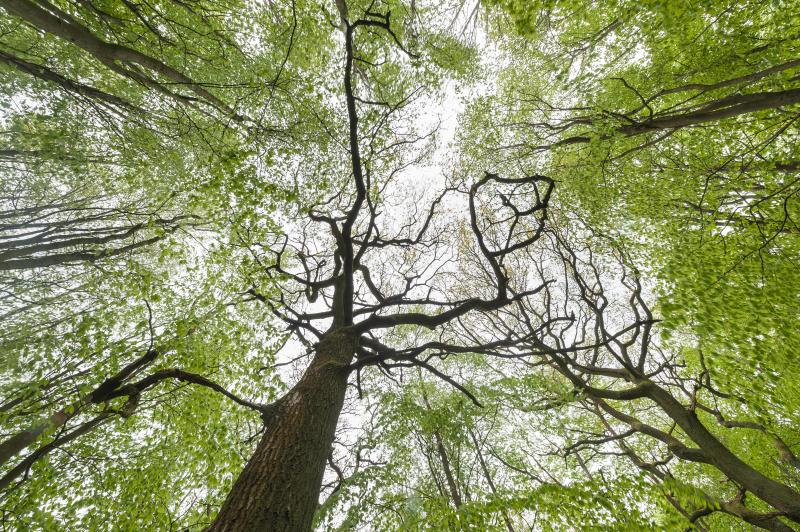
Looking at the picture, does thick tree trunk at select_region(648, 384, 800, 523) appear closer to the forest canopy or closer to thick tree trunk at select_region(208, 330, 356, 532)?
the forest canopy

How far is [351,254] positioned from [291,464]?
2740mm

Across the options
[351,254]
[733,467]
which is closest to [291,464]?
[351,254]

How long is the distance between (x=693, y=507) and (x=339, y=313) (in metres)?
6.92

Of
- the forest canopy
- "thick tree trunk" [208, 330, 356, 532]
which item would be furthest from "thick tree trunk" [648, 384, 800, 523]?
"thick tree trunk" [208, 330, 356, 532]

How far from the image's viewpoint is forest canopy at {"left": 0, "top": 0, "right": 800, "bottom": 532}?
153 inches

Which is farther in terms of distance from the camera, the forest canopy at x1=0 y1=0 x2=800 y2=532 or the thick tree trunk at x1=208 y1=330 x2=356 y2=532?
the forest canopy at x1=0 y1=0 x2=800 y2=532

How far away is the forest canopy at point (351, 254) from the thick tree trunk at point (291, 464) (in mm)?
24

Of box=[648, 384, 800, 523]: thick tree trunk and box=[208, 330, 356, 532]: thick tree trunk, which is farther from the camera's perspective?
box=[648, 384, 800, 523]: thick tree trunk

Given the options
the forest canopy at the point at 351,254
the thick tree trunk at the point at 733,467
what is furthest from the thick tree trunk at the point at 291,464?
the thick tree trunk at the point at 733,467

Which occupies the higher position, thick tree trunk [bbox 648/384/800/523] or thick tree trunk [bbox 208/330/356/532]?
thick tree trunk [bbox 648/384/800/523]

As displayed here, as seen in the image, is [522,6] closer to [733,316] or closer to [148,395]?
[733,316]

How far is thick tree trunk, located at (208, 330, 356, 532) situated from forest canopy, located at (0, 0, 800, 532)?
24 mm

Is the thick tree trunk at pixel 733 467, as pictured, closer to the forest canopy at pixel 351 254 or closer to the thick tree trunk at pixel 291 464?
the forest canopy at pixel 351 254

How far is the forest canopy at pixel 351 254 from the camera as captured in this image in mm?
3893
